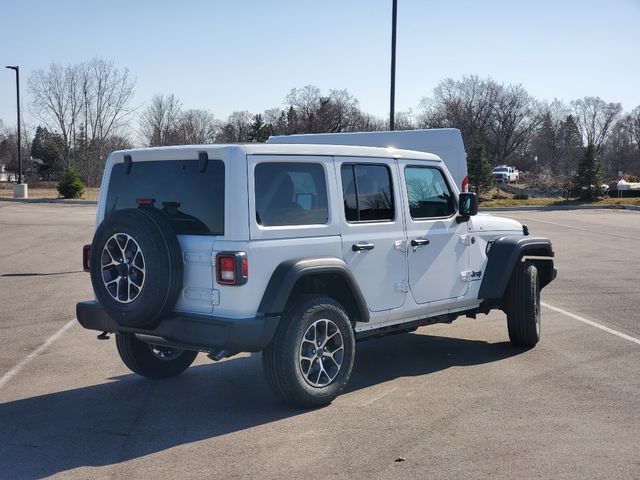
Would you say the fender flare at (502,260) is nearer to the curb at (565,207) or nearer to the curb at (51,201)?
the curb at (565,207)

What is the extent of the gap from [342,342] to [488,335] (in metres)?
3.43

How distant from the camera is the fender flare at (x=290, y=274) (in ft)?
18.4

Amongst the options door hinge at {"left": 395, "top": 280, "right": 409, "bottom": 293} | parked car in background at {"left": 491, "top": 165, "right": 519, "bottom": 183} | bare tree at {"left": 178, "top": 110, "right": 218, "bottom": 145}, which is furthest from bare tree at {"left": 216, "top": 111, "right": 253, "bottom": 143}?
door hinge at {"left": 395, "top": 280, "right": 409, "bottom": 293}

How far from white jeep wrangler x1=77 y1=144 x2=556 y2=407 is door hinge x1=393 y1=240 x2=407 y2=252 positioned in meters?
0.01

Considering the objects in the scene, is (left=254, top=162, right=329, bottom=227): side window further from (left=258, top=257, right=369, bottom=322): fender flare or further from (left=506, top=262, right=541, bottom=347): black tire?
(left=506, top=262, right=541, bottom=347): black tire

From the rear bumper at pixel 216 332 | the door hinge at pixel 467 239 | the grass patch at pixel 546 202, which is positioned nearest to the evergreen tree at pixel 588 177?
the grass patch at pixel 546 202

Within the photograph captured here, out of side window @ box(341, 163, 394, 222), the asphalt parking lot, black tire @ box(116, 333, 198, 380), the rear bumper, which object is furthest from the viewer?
black tire @ box(116, 333, 198, 380)

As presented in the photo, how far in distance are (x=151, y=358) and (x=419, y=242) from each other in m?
2.59

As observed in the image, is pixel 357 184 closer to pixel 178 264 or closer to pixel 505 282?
pixel 178 264

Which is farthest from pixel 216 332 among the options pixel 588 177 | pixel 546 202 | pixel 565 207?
pixel 588 177

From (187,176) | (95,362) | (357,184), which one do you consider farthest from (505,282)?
(95,362)

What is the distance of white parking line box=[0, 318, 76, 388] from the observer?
23.3ft

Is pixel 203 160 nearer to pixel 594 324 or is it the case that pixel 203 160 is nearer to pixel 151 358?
pixel 151 358

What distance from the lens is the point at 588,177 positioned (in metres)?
48.5
